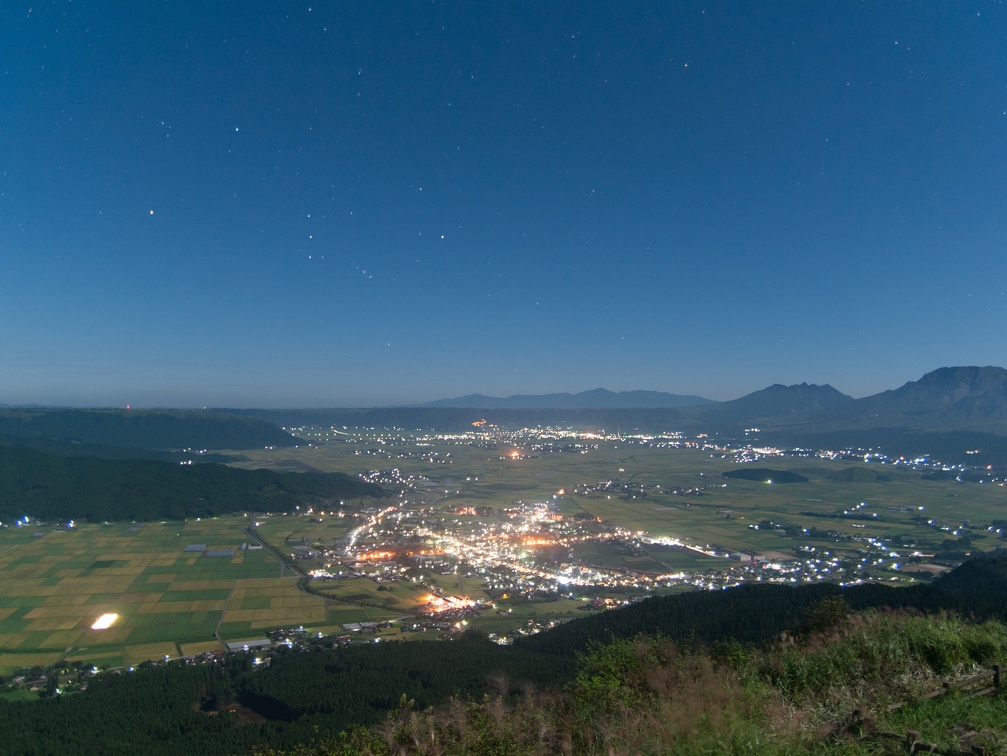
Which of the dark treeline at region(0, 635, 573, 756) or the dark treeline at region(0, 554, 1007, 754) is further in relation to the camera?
the dark treeline at region(0, 554, 1007, 754)

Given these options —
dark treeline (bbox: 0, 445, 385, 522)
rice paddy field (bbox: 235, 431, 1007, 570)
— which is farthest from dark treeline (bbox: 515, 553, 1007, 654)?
dark treeline (bbox: 0, 445, 385, 522)

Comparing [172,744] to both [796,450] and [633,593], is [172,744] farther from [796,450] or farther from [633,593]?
[796,450]

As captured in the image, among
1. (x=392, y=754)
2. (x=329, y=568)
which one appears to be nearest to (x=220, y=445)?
(x=329, y=568)

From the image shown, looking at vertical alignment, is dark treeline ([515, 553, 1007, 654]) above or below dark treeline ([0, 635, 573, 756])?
above

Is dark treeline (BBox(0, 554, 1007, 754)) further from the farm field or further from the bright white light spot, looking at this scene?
the bright white light spot

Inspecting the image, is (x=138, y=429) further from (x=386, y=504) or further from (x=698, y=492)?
(x=698, y=492)

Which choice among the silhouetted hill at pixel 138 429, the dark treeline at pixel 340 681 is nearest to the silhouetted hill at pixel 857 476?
the dark treeline at pixel 340 681

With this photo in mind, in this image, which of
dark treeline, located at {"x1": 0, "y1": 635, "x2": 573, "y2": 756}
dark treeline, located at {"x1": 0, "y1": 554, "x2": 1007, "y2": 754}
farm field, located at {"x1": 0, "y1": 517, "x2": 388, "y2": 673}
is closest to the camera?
dark treeline, located at {"x1": 0, "y1": 635, "x2": 573, "y2": 756}
